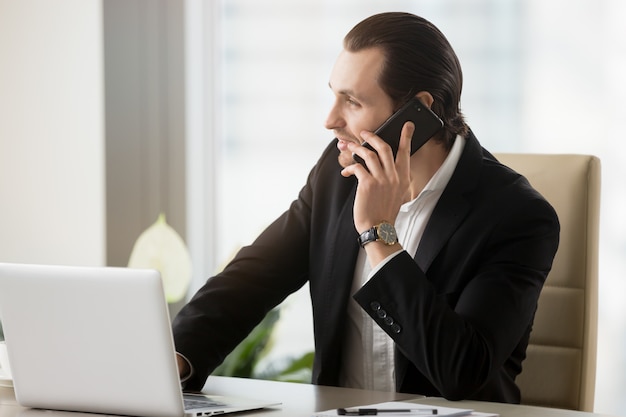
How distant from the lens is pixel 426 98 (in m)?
1.78

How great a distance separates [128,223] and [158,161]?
27cm

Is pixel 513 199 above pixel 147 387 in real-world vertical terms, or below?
above

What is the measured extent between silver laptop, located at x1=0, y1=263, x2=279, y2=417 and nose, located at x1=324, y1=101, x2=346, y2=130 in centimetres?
58

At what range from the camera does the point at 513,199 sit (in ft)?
5.57

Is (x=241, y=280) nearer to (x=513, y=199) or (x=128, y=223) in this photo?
(x=513, y=199)

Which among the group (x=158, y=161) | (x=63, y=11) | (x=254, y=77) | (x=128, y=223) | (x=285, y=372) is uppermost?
(x=63, y=11)

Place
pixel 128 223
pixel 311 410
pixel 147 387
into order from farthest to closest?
pixel 128 223 < pixel 311 410 < pixel 147 387

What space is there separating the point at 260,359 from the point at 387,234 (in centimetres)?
178

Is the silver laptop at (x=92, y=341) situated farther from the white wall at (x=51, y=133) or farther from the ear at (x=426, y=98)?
the white wall at (x=51, y=133)

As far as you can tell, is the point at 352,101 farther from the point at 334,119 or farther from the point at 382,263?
the point at 382,263

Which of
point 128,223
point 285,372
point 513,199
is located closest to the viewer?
point 513,199

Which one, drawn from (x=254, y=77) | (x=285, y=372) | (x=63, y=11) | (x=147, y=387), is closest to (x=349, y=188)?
(x=147, y=387)

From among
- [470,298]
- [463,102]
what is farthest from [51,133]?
[470,298]

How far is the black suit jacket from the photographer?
1498 mm
